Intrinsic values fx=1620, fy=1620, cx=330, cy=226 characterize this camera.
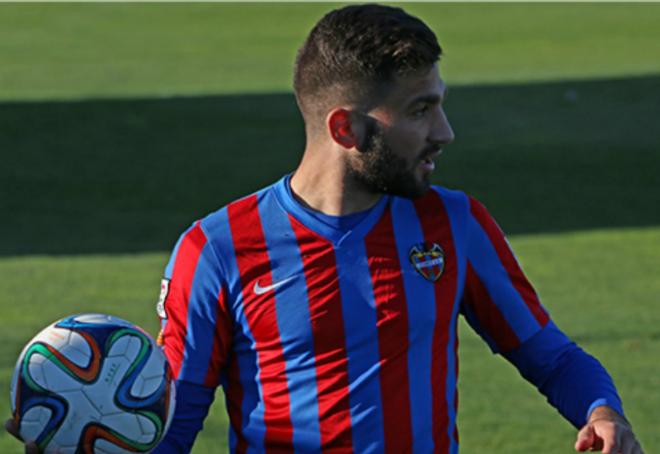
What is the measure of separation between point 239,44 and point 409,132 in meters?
23.9

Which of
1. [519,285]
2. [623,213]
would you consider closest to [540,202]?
[623,213]

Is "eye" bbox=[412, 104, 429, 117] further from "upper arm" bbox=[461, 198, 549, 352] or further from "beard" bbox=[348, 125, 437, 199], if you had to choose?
"upper arm" bbox=[461, 198, 549, 352]

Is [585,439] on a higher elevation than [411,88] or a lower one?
lower

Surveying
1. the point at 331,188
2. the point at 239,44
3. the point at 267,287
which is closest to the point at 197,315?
the point at 267,287

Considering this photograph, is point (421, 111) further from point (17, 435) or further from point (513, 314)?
point (17, 435)

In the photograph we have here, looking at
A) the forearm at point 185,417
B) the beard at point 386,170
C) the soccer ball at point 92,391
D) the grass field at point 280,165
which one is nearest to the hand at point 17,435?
the soccer ball at point 92,391

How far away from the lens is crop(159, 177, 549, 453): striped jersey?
384 centimetres

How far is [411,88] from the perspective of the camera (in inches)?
149

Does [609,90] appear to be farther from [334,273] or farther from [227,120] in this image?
[334,273]

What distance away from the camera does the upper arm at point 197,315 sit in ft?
12.7

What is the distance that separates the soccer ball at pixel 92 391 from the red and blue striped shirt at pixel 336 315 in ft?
0.61

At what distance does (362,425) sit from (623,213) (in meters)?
9.82

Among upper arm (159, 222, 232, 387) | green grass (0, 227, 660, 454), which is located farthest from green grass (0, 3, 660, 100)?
upper arm (159, 222, 232, 387)

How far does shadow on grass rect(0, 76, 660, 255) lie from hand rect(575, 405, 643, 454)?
846cm
